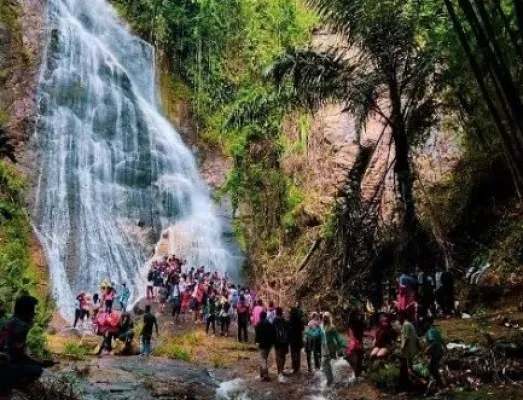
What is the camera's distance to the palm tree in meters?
13.3

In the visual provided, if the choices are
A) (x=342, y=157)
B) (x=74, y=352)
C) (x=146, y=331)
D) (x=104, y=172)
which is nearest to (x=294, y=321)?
(x=146, y=331)

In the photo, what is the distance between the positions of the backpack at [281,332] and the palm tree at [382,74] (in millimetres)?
3386

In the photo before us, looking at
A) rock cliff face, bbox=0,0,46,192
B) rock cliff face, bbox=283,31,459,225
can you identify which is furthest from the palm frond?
rock cliff face, bbox=0,0,46,192

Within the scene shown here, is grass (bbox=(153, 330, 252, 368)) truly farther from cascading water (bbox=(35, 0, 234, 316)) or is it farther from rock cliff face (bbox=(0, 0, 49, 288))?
rock cliff face (bbox=(0, 0, 49, 288))

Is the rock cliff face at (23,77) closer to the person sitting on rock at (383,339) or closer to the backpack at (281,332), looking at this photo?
the backpack at (281,332)

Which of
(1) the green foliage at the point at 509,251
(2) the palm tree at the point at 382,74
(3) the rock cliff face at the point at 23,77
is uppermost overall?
(3) the rock cliff face at the point at 23,77

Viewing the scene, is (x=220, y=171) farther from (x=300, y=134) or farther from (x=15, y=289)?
(x=15, y=289)

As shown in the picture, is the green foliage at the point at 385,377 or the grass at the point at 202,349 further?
the grass at the point at 202,349

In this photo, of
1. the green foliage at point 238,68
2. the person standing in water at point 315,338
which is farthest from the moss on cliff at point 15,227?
the green foliage at point 238,68

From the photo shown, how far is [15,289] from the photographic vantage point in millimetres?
12734

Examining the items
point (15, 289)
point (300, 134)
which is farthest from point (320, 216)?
point (15, 289)

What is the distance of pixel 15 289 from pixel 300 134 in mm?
13112

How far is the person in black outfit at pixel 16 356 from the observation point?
511cm

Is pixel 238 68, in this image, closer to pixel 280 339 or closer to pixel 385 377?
pixel 280 339
